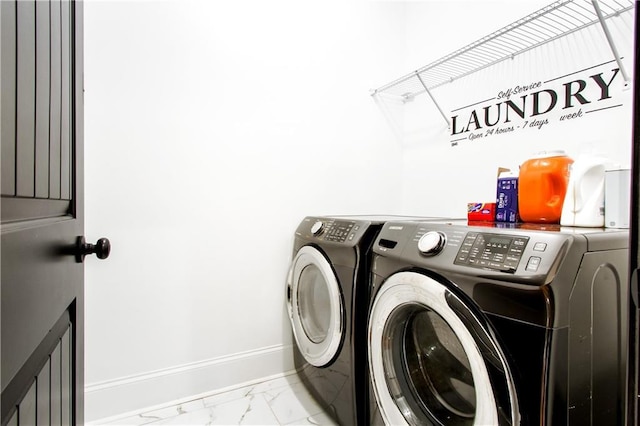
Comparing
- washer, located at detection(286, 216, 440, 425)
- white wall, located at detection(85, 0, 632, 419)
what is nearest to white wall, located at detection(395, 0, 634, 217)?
white wall, located at detection(85, 0, 632, 419)

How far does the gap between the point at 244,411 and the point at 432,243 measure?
131cm

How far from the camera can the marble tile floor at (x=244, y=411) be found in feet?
5.00

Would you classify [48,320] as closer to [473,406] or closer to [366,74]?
[473,406]

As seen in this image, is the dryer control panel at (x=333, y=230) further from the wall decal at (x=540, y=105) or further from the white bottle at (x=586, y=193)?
the wall decal at (x=540, y=105)

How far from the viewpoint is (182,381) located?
66.3 inches

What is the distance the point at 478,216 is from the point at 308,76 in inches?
51.5

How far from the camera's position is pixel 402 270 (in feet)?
3.48

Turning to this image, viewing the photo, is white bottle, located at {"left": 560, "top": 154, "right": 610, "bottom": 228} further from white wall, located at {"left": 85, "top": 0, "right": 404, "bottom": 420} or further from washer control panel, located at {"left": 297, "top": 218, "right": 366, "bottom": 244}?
white wall, located at {"left": 85, "top": 0, "right": 404, "bottom": 420}

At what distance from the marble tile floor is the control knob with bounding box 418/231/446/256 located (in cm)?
107

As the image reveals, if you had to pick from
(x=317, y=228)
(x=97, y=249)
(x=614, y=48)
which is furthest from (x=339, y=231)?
(x=614, y=48)

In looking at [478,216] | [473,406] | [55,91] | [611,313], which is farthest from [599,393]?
[55,91]

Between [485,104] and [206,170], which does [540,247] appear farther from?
[206,170]

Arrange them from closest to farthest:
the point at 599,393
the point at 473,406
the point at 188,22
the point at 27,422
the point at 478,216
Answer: the point at 27,422 < the point at 599,393 < the point at 473,406 < the point at 478,216 < the point at 188,22

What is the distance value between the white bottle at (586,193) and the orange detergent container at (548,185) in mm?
68
